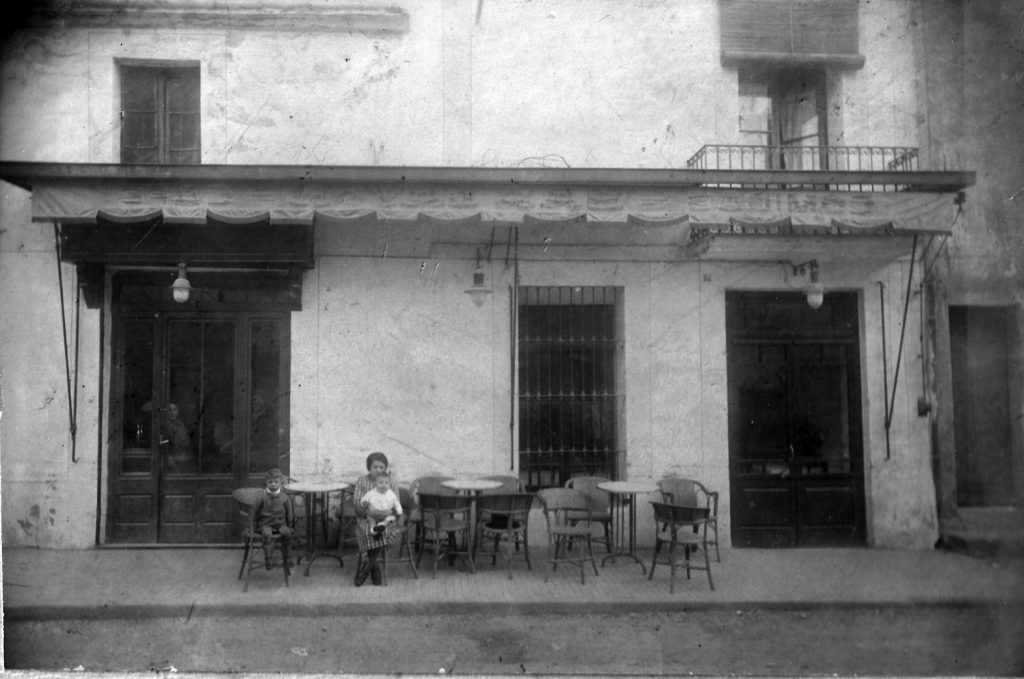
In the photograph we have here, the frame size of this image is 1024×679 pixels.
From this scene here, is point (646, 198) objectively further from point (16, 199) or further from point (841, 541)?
point (16, 199)

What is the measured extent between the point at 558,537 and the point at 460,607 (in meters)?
1.48

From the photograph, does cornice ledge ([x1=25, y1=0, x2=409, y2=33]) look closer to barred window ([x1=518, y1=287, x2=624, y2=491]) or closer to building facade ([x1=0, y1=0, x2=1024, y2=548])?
building facade ([x1=0, y1=0, x2=1024, y2=548])

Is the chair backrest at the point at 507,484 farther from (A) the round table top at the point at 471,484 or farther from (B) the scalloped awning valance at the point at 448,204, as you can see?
(B) the scalloped awning valance at the point at 448,204

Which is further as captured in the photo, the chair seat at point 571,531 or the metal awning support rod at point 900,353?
the metal awning support rod at point 900,353

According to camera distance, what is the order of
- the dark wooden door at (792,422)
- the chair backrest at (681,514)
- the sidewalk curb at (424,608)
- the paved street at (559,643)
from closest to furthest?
the paved street at (559,643) < the sidewalk curb at (424,608) < the chair backrest at (681,514) < the dark wooden door at (792,422)

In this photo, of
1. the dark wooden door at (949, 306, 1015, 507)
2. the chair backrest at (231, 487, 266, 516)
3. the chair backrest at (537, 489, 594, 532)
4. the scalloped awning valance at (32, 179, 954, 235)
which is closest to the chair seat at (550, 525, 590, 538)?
the chair backrest at (537, 489, 594, 532)

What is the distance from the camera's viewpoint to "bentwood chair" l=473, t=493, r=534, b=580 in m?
7.16

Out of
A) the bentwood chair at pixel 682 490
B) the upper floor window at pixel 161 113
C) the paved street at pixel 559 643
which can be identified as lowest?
the paved street at pixel 559 643

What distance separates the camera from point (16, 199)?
25.1ft

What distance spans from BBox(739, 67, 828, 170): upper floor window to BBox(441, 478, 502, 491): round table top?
5.01 m

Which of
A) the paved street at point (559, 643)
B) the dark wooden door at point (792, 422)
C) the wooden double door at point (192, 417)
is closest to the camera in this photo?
the paved street at point (559, 643)

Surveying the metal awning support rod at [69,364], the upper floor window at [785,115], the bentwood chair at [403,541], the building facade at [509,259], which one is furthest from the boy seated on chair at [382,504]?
the upper floor window at [785,115]

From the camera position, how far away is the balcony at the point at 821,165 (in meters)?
7.05

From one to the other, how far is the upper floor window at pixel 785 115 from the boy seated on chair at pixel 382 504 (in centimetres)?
574
